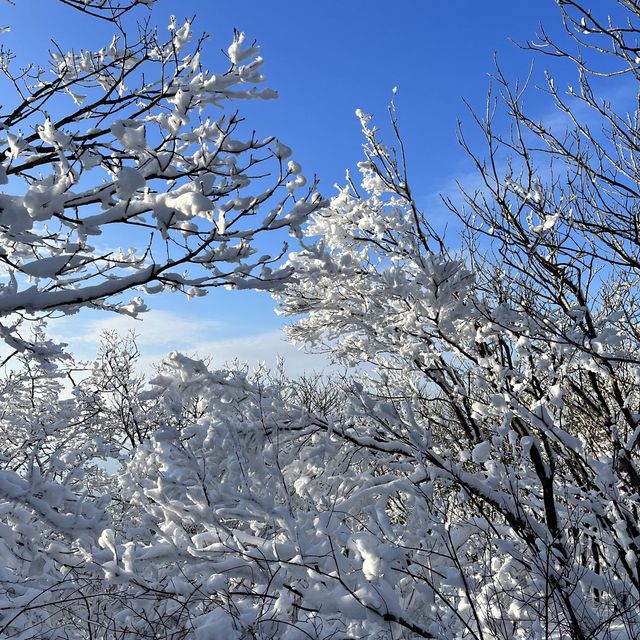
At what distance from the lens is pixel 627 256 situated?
14.4 ft

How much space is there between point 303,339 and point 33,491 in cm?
463

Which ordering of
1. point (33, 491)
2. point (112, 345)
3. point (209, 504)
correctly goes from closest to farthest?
1. point (209, 504)
2. point (33, 491)
3. point (112, 345)

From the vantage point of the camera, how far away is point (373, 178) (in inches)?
263

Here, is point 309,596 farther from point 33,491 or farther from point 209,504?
point 33,491

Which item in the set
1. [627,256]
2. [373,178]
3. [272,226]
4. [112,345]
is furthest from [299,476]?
[112,345]

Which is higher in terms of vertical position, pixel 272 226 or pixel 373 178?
pixel 373 178

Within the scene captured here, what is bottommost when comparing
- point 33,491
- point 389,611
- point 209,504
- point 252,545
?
point 389,611

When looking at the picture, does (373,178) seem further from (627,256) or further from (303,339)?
(627,256)

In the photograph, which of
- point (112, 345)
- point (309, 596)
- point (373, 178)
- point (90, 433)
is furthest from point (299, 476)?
point (112, 345)

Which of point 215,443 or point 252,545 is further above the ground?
point 215,443

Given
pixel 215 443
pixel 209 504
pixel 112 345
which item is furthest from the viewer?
pixel 112 345

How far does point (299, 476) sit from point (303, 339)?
296cm

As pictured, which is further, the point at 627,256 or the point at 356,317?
the point at 356,317

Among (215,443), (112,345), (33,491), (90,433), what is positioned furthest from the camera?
(112,345)
